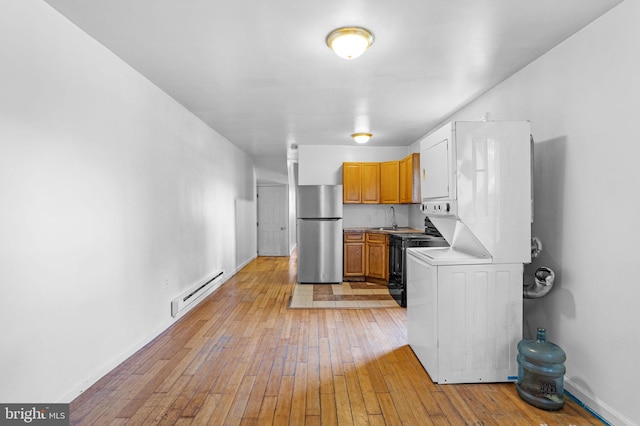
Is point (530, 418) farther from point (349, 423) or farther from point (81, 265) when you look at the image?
point (81, 265)

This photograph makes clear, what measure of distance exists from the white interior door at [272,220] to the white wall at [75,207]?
5585 millimetres

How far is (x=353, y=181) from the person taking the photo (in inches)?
249

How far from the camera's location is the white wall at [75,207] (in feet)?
6.08

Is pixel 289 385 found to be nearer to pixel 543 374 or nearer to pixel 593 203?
pixel 543 374

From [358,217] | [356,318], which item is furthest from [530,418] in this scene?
[358,217]

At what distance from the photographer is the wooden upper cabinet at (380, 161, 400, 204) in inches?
240

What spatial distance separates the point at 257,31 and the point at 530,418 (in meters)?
3.12

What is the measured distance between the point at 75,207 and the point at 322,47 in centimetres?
210

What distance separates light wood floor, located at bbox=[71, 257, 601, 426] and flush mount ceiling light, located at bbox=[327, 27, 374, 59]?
2.45m

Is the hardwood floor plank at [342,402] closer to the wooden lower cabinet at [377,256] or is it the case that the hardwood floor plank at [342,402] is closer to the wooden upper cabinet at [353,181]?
the wooden lower cabinet at [377,256]

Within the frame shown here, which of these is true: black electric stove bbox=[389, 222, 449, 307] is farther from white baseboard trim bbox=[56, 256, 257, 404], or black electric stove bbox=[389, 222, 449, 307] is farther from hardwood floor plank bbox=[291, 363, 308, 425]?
white baseboard trim bbox=[56, 256, 257, 404]

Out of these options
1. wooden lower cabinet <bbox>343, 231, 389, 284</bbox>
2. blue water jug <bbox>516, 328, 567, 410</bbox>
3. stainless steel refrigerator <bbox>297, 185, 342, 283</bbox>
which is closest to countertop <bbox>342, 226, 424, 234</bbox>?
wooden lower cabinet <bbox>343, 231, 389, 284</bbox>

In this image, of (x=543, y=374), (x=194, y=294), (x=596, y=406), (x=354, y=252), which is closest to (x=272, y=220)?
(x=354, y=252)

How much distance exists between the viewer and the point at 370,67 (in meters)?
2.99
